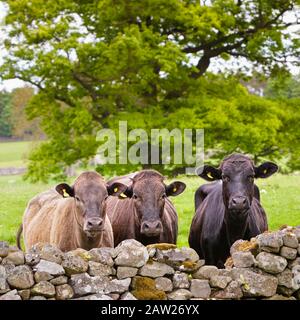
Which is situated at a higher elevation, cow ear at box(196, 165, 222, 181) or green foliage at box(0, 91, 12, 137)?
green foliage at box(0, 91, 12, 137)

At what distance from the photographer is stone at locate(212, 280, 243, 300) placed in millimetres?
7582

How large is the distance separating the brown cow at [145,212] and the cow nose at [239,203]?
104 centimetres

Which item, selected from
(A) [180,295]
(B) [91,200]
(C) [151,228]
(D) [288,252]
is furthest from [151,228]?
(D) [288,252]

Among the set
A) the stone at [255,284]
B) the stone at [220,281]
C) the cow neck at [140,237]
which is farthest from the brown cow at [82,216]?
the stone at [255,284]

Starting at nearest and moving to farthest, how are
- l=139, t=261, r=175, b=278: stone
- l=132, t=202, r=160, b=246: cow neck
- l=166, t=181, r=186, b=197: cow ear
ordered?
l=139, t=261, r=175, b=278: stone
l=132, t=202, r=160, b=246: cow neck
l=166, t=181, r=186, b=197: cow ear

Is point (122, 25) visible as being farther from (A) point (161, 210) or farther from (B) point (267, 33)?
(A) point (161, 210)

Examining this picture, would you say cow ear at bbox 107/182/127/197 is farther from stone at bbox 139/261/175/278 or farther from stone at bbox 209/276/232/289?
stone at bbox 209/276/232/289

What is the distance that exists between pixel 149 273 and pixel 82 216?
6.95 feet

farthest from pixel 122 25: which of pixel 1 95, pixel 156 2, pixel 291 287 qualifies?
pixel 1 95

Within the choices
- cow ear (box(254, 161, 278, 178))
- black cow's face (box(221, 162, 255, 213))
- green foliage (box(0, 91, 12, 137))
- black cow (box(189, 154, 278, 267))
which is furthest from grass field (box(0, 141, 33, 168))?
black cow's face (box(221, 162, 255, 213))

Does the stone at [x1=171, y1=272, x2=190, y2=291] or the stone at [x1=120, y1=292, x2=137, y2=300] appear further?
the stone at [x1=171, y1=272, x2=190, y2=291]

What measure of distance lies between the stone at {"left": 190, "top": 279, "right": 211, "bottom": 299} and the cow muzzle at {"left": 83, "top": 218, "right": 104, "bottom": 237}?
1.87 m

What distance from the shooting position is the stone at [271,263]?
7.69 metres

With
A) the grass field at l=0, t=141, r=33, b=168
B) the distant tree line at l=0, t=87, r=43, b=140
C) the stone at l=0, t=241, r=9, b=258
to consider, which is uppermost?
the distant tree line at l=0, t=87, r=43, b=140
